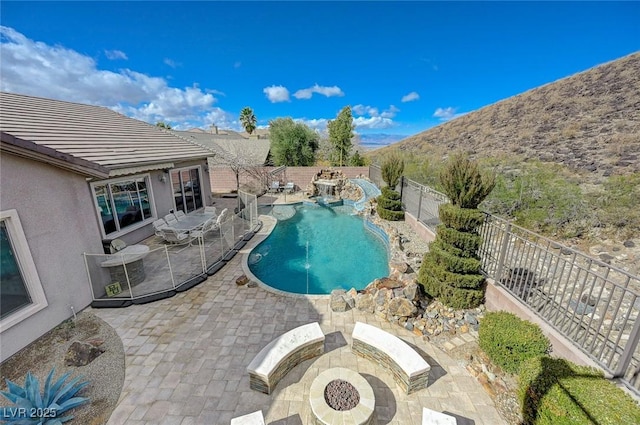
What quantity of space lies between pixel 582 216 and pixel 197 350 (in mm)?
14734

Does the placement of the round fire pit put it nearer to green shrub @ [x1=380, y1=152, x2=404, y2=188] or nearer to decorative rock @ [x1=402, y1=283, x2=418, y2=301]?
decorative rock @ [x1=402, y1=283, x2=418, y2=301]

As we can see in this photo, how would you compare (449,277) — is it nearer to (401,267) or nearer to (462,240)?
(462,240)

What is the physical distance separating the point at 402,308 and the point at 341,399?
3.10 m

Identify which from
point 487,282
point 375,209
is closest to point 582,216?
Answer: point 487,282

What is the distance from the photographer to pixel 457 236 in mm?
6434

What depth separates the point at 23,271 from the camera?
18.0 feet

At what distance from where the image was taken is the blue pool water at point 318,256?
9.34m

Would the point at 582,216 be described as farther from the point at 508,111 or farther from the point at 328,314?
the point at 508,111

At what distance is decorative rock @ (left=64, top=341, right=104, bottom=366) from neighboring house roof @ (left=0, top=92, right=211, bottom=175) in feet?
15.2

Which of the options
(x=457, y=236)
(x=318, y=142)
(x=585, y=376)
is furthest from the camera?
(x=318, y=142)

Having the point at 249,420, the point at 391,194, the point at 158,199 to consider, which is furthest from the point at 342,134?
the point at 249,420

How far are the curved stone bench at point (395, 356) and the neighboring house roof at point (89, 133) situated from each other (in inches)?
333

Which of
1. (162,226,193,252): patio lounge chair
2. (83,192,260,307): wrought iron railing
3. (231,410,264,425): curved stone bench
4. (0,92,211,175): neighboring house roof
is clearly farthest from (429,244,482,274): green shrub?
(0,92,211,175): neighboring house roof

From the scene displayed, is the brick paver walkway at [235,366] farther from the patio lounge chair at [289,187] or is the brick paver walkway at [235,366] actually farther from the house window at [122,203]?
the patio lounge chair at [289,187]
